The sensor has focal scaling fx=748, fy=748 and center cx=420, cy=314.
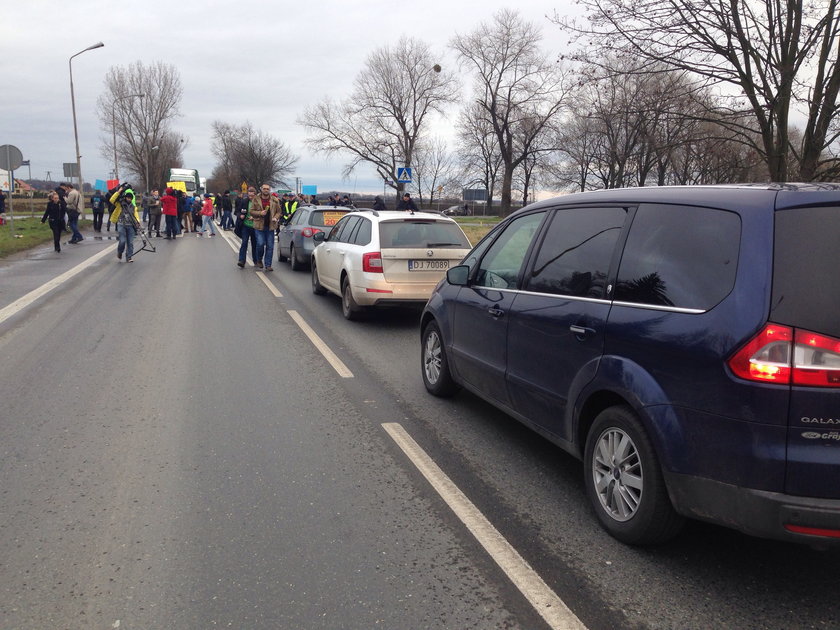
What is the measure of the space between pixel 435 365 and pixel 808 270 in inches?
149

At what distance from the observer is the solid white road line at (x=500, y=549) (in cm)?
303

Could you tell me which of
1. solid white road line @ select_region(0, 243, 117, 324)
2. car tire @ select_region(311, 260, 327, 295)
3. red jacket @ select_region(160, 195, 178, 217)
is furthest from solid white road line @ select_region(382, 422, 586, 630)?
red jacket @ select_region(160, 195, 178, 217)

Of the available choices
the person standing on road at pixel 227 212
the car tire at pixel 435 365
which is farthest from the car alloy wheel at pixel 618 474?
the person standing on road at pixel 227 212

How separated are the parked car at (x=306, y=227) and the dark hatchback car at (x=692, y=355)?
38.6 ft

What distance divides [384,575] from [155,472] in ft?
6.25

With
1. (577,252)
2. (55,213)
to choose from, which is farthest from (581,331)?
(55,213)

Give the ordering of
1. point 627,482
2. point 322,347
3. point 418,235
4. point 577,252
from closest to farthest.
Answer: point 627,482 → point 577,252 → point 322,347 → point 418,235

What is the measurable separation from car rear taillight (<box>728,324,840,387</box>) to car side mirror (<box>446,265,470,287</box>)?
2.97m

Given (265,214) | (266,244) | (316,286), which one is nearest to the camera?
(316,286)

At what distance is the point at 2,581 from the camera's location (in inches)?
127

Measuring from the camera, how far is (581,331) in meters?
3.97

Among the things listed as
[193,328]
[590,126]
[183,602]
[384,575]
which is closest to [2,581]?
[183,602]

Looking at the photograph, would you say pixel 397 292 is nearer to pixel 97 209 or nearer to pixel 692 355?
pixel 692 355

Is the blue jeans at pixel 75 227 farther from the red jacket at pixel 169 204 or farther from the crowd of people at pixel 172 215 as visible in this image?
the red jacket at pixel 169 204
